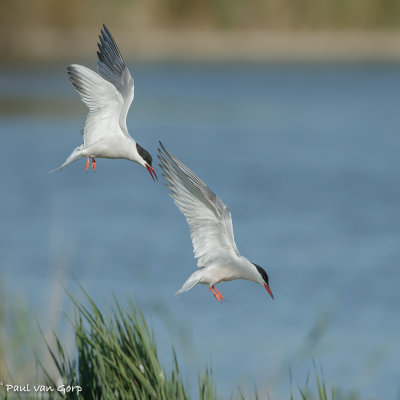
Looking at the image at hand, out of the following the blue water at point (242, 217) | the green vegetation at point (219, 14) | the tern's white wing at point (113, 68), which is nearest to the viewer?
the tern's white wing at point (113, 68)

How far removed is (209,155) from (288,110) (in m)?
6.68

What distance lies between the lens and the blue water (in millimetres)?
9406

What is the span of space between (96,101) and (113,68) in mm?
172

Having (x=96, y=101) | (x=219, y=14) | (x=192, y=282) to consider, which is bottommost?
(x=192, y=282)

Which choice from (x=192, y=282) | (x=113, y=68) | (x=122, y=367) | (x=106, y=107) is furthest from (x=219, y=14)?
(x=192, y=282)

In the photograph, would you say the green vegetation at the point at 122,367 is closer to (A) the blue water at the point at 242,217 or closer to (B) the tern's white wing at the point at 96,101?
(A) the blue water at the point at 242,217

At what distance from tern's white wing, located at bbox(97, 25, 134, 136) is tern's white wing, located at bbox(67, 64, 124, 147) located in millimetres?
42

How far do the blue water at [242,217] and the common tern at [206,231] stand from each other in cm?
85

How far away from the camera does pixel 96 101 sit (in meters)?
1.61

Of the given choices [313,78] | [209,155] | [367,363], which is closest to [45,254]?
[367,363]

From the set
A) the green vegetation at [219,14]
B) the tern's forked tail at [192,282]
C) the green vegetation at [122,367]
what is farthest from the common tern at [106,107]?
the green vegetation at [219,14]

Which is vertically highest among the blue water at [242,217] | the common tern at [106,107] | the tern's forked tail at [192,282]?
the blue water at [242,217]

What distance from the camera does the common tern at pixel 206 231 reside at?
1503mm

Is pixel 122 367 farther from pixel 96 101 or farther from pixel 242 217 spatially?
pixel 242 217
